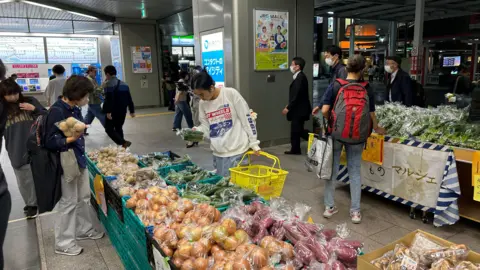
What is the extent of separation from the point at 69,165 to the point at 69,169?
0.12 feet

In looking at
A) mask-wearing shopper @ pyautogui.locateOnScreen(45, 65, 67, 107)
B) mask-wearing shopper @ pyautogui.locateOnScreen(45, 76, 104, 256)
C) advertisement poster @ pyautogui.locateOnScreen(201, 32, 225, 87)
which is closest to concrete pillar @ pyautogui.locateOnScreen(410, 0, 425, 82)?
advertisement poster @ pyautogui.locateOnScreen(201, 32, 225, 87)

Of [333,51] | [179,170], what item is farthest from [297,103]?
[179,170]

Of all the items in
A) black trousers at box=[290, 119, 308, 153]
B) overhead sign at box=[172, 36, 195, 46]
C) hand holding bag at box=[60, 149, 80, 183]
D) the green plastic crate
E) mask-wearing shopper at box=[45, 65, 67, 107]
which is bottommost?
black trousers at box=[290, 119, 308, 153]

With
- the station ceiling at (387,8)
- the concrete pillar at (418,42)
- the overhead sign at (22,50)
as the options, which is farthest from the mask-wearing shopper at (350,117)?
the overhead sign at (22,50)

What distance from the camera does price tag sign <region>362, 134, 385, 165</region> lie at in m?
4.12

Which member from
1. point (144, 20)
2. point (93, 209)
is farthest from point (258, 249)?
point (144, 20)

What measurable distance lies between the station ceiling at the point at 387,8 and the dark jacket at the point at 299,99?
4.81m

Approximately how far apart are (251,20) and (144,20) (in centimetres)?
860

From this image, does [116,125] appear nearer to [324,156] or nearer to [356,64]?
[324,156]

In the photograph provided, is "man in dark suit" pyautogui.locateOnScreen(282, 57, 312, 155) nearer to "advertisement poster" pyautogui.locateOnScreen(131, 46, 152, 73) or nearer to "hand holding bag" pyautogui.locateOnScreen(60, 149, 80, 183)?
"hand holding bag" pyautogui.locateOnScreen(60, 149, 80, 183)

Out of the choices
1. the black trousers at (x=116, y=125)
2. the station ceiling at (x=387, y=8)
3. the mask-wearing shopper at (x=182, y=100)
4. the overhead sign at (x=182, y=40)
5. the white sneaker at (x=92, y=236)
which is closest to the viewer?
the white sneaker at (x=92, y=236)

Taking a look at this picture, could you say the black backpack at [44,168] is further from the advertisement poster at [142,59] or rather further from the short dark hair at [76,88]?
the advertisement poster at [142,59]

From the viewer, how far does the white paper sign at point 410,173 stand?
3631 mm

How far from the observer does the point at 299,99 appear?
6305 mm
